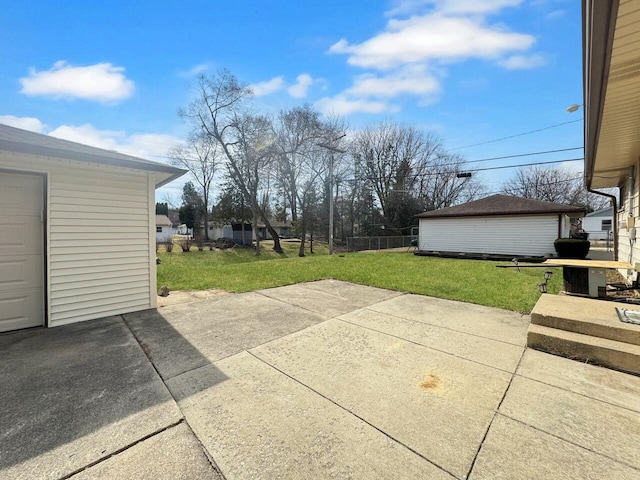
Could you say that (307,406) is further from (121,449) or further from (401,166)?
(401,166)

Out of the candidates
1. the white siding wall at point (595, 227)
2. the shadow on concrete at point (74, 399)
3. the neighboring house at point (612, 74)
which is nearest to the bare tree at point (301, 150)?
the neighboring house at point (612, 74)

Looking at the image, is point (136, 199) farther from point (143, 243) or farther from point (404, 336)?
A: point (404, 336)

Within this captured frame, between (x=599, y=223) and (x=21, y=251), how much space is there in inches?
1771

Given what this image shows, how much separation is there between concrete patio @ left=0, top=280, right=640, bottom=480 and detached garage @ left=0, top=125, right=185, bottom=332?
20.7 inches

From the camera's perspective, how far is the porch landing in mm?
2922

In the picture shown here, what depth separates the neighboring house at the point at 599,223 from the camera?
31.0 metres

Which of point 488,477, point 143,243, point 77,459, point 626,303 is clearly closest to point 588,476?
point 488,477

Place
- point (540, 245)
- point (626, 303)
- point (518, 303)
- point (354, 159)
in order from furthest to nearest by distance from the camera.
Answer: point (354, 159)
point (540, 245)
point (518, 303)
point (626, 303)

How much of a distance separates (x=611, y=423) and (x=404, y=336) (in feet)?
6.58

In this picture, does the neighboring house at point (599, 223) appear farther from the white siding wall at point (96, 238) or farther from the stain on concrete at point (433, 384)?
the white siding wall at point (96, 238)

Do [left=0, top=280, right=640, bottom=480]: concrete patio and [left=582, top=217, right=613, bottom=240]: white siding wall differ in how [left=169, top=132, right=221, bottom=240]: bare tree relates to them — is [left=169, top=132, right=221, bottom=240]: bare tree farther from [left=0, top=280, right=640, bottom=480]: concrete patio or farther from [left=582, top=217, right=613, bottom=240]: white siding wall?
[left=582, top=217, right=613, bottom=240]: white siding wall

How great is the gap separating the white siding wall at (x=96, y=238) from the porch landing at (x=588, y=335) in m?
5.91

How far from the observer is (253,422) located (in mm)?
2080

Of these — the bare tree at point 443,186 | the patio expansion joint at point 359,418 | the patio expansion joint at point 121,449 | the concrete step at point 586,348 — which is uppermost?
the bare tree at point 443,186
